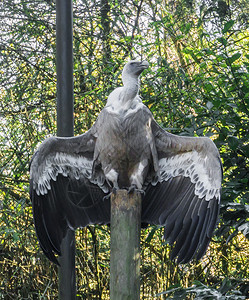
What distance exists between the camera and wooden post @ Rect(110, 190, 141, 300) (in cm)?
214

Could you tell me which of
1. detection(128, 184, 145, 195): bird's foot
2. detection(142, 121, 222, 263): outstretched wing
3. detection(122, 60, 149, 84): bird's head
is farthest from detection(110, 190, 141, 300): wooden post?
detection(122, 60, 149, 84): bird's head

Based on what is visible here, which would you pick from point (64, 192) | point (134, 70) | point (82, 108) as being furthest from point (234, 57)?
point (82, 108)

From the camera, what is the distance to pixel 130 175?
231cm

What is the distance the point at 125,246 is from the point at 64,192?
0.52 metres

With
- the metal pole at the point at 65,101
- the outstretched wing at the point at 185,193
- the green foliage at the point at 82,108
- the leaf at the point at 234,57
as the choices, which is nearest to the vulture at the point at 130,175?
the outstretched wing at the point at 185,193

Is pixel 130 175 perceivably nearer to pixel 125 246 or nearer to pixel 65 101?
pixel 125 246

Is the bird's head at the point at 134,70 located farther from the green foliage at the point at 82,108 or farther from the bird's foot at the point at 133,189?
the green foliage at the point at 82,108

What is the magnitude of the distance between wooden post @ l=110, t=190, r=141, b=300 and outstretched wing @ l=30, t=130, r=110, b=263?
0.28m

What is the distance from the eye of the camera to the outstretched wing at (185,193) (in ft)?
7.48

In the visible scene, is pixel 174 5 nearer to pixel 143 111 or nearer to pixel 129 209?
pixel 143 111

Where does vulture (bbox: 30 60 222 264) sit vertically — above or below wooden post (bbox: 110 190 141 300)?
above

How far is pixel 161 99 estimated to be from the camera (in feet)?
11.6

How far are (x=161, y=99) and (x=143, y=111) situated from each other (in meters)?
1.30

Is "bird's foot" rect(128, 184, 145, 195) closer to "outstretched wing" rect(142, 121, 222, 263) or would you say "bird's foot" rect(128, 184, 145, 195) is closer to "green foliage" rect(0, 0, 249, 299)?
"outstretched wing" rect(142, 121, 222, 263)
